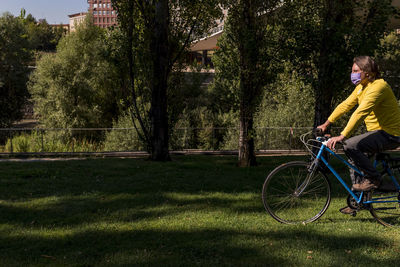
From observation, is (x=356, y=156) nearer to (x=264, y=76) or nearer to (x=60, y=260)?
(x=60, y=260)

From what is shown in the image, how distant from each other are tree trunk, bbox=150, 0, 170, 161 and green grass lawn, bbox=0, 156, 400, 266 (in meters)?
5.25

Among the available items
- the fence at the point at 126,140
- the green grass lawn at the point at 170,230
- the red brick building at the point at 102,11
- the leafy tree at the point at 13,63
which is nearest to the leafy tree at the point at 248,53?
the green grass lawn at the point at 170,230

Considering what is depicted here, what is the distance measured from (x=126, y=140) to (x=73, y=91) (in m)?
14.9

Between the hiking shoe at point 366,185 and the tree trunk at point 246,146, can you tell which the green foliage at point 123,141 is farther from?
the hiking shoe at point 366,185

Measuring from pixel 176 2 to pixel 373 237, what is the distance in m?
10.1

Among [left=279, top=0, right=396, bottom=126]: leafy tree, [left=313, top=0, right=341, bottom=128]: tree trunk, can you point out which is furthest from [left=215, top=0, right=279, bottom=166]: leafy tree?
[left=313, top=0, right=341, bottom=128]: tree trunk

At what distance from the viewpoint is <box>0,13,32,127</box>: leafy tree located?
39.7 metres

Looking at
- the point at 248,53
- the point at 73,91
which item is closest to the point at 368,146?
the point at 248,53

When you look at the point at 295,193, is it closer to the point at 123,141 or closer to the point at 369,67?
the point at 369,67

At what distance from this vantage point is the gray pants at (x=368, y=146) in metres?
4.64

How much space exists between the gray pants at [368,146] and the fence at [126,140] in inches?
→ 425

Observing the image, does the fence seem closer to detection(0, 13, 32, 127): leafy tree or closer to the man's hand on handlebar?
the man's hand on handlebar

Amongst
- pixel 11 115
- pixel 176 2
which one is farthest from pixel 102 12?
pixel 176 2

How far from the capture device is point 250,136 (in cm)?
1155
